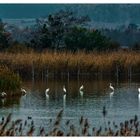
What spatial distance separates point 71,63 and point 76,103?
8900 millimetres

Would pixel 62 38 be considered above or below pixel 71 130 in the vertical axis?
above

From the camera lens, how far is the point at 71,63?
25.8m

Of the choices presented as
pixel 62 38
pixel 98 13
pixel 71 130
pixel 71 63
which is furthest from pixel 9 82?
pixel 98 13

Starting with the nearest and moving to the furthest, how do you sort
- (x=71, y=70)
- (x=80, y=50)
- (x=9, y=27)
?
(x=71, y=70) < (x=80, y=50) < (x=9, y=27)

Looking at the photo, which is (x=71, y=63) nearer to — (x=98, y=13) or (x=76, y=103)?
(x=98, y=13)

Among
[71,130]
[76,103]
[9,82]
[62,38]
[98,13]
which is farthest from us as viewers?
[98,13]

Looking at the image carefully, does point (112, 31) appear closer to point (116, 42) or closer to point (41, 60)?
point (116, 42)

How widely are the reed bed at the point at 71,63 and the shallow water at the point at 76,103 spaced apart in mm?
2402

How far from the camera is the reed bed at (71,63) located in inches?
992

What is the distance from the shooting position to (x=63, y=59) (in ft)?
85.1

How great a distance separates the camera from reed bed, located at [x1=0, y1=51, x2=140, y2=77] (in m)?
25.2

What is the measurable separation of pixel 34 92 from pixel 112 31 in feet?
39.8

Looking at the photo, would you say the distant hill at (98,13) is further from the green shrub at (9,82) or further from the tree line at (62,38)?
the green shrub at (9,82)

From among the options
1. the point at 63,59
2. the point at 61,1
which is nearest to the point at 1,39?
the point at 63,59
